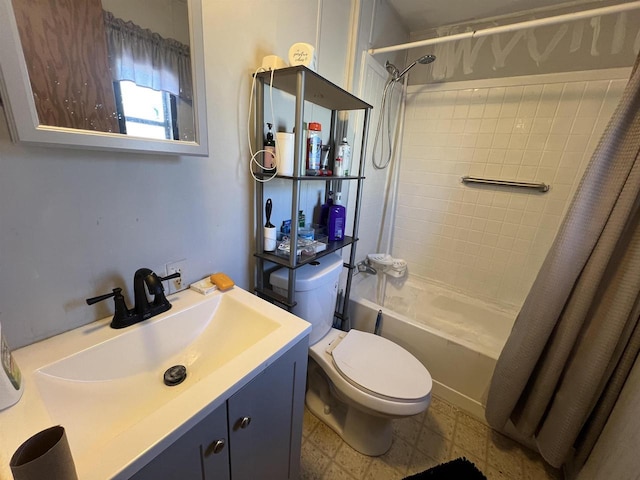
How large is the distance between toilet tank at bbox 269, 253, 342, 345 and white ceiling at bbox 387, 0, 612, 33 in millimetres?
1644

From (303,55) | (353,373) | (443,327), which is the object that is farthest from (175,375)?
(443,327)

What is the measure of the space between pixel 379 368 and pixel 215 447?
793 millimetres

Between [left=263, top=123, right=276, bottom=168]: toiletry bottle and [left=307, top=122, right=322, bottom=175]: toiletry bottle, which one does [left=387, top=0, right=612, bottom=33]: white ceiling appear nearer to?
[left=307, top=122, right=322, bottom=175]: toiletry bottle

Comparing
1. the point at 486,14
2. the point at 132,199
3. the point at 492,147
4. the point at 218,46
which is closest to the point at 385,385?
the point at 132,199

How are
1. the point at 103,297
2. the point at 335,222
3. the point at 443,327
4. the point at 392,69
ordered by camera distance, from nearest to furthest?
the point at 103,297 → the point at 335,222 → the point at 392,69 → the point at 443,327

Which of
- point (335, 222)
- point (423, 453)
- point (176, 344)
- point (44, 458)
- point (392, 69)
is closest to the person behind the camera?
point (44, 458)

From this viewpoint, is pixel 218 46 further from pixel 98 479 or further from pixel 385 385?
pixel 385 385

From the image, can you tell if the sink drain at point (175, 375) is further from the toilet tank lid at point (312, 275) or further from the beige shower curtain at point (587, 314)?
the beige shower curtain at point (587, 314)

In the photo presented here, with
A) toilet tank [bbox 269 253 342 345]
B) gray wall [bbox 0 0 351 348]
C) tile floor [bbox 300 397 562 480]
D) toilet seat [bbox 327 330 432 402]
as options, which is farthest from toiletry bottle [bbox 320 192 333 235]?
tile floor [bbox 300 397 562 480]

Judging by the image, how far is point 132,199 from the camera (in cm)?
77

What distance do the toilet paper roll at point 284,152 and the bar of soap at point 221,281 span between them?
1.50ft

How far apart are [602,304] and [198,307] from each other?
4.86 ft

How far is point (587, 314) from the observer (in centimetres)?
104

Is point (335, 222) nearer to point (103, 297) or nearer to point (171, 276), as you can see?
point (171, 276)
